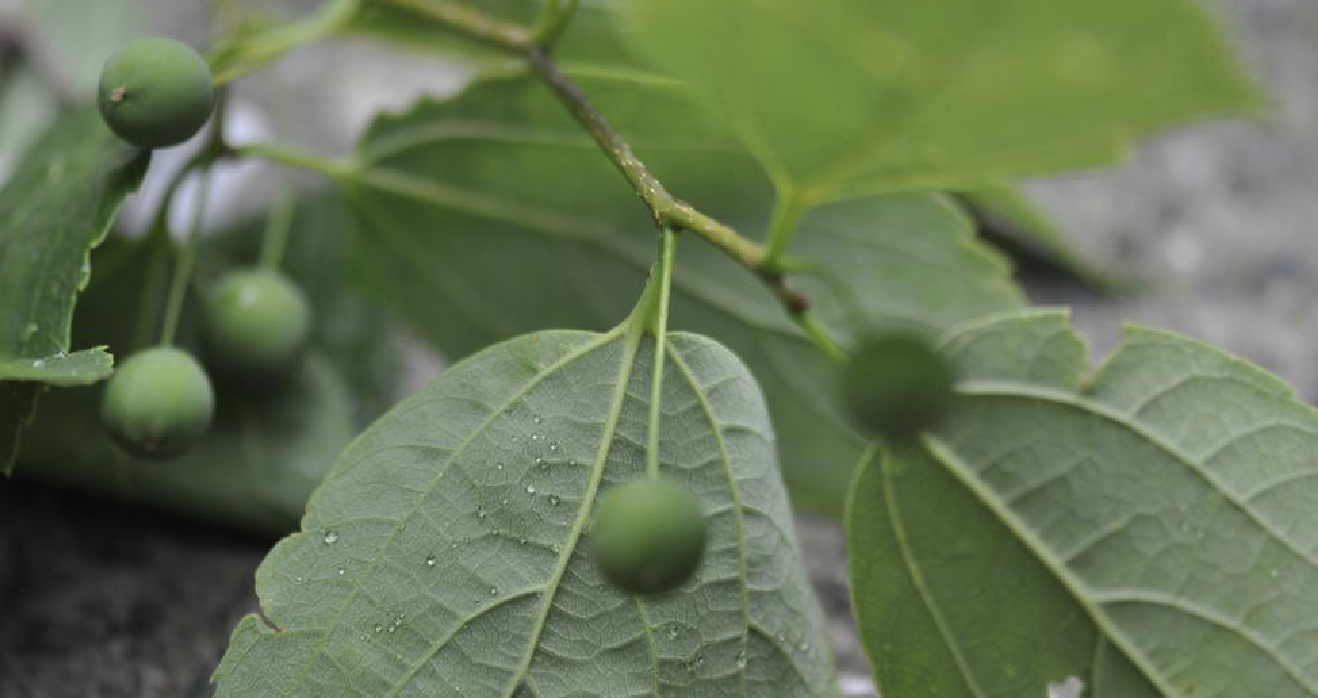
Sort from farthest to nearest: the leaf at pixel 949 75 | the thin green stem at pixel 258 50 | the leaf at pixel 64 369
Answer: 1. the thin green stem at pixel 258 50
2. the leaf at pixel 64 369
3. the leaf at pixel 949 75

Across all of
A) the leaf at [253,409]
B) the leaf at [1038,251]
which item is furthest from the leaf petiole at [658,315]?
the leaf at [1038,251]

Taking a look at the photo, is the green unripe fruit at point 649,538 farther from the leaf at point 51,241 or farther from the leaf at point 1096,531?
the leaf at point 51,241

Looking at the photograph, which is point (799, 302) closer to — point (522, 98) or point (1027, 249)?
point (522, 98)

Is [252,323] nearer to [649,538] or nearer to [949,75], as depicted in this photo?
[649,538]

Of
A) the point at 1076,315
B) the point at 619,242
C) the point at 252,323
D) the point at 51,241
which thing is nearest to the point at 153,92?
the point at 51,241

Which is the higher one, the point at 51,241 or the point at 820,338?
the point at 820,338

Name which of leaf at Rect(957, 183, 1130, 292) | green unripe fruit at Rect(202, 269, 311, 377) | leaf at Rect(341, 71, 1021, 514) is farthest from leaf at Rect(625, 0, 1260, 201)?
leaf at Rect(957, 183, 1130, 292)
